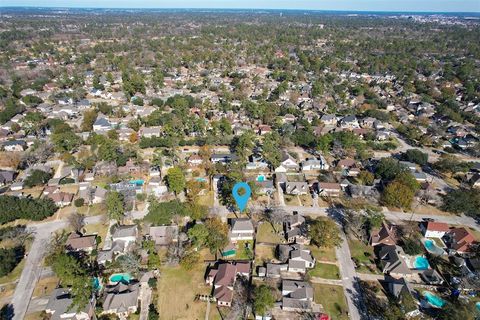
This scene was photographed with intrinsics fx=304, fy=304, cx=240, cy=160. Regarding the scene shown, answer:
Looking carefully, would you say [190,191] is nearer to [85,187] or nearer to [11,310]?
[85,187]

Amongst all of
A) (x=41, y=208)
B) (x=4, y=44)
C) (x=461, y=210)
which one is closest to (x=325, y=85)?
(x=461, y=210)

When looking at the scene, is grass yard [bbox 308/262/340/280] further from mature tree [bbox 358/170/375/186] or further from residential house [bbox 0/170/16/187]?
residential house [bbox 0/170/16/187]

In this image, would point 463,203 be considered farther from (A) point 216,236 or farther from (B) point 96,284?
(B) point 96,284

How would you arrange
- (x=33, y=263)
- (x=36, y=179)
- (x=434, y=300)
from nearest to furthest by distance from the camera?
(x=434, y=300), (x=33, y=263), (x=36, y=179)

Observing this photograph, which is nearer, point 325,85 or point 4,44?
point 325,85

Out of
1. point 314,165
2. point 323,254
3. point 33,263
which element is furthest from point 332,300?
point 33,263

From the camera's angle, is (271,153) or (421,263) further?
(271,153)
